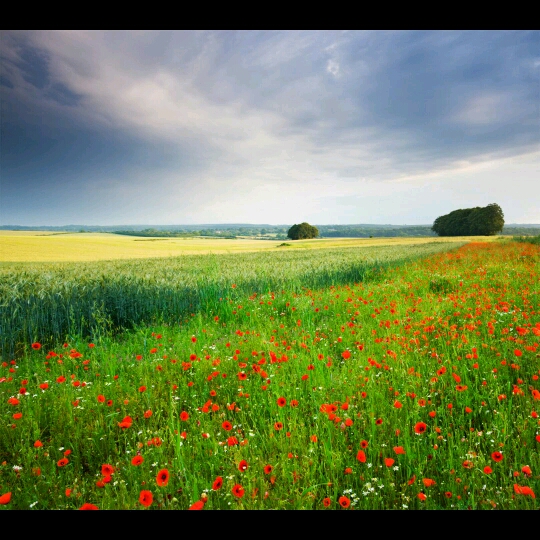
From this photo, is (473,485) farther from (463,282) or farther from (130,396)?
(463,282)

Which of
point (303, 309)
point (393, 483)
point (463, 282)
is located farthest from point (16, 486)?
point (463, 282)

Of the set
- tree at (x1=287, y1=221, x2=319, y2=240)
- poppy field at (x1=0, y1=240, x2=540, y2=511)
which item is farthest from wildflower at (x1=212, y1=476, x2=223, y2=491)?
tree at (x1=287, y1=221, x2=319, y2=240)

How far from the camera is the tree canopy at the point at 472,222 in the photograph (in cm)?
7775

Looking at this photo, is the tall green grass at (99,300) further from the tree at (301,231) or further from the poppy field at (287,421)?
the tree at (301,231)

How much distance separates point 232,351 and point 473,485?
3742mm

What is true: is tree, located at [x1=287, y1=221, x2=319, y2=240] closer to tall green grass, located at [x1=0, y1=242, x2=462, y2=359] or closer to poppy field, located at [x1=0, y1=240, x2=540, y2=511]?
tall green grass, located at [x1=0, y1=242, x2=462, y2=359]

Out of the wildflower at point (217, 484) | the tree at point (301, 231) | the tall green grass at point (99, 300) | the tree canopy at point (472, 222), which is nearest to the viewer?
the wildflower at point (217, 484)

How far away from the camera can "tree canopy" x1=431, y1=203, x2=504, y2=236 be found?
255 feet

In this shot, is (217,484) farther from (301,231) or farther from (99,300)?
(301,231)

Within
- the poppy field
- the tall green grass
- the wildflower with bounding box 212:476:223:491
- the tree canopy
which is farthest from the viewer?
the tree canopy

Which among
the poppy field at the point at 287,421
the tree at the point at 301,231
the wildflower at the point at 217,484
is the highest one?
the tree at the point at 301,231

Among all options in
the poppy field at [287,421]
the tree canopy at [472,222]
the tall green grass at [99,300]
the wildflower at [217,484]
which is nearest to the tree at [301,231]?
the tree canopy at [472,222]

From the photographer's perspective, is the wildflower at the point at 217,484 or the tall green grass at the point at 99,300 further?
the tall green grass at the point at 99,300
